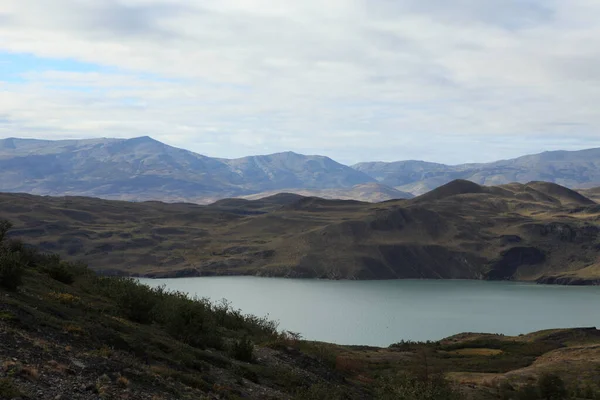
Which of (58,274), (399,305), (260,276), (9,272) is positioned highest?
(9,272)

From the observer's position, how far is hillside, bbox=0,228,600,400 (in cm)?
1536

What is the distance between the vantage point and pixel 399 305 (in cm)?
12125

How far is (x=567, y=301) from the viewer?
431 ft

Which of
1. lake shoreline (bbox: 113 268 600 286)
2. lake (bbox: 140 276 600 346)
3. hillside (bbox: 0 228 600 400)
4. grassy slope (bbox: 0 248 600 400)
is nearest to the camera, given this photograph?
grassy slope (bbox: 0 248 600 400)

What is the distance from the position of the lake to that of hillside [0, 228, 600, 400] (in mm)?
51999

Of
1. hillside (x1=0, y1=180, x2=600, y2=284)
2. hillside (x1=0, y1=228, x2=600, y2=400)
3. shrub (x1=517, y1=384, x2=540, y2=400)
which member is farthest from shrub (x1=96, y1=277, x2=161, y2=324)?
hillside (x1=0, y1=180, x2=600, y2=284)

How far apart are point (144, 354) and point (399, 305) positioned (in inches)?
4149

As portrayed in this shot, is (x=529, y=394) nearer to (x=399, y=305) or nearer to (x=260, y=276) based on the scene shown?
(x=399, y=305)

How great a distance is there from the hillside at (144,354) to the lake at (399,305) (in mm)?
51999

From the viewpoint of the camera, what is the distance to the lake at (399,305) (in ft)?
314

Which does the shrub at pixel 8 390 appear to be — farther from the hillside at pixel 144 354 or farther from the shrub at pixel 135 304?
the shrub at pixel 135 304

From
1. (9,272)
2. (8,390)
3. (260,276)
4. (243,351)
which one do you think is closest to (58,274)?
(9,272)

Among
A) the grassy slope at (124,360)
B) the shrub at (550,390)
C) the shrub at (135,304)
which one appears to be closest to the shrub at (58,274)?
the grassy slope at (124,360)

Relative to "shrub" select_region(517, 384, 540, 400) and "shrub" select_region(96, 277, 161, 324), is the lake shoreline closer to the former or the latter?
"shrub" select_region(517, 384, 540, 400)
